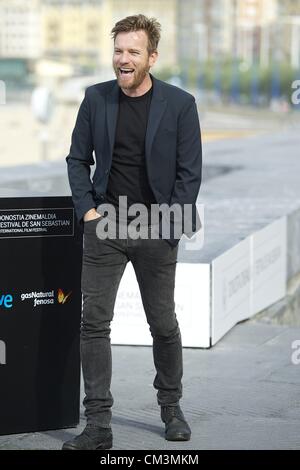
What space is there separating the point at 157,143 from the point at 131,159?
0.12m

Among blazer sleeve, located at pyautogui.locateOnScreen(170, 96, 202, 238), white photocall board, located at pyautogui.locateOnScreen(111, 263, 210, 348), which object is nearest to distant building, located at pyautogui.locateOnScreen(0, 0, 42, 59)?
white photocall board, located at pyautogui.locateOnScreen(111, 263, 210, 348)

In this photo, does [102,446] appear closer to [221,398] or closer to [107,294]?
[107,294]

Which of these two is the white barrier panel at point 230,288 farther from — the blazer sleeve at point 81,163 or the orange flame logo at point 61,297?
the blazer sleeve at point 81,163

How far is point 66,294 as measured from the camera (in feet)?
→ 16.2

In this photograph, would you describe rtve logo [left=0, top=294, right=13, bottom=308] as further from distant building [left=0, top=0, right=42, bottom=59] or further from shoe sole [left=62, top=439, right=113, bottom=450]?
distant building [left=0, top=0, right=42, bottom=59]

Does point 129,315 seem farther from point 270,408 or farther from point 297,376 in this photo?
point 270,408

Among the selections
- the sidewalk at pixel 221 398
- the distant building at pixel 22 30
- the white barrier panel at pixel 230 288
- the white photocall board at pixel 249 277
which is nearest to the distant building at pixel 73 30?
the distant building at pixel 22 30

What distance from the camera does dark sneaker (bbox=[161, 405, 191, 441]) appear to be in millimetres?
4891

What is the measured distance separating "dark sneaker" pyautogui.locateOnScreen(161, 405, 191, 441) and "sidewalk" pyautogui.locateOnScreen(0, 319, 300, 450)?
4cm

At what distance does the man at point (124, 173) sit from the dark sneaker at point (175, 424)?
0.98 ft

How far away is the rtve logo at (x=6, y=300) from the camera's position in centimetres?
478

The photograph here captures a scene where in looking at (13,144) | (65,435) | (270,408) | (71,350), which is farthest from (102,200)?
(13,144)

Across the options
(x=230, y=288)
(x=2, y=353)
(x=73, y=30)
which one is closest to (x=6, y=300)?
(x=2, y=353)
